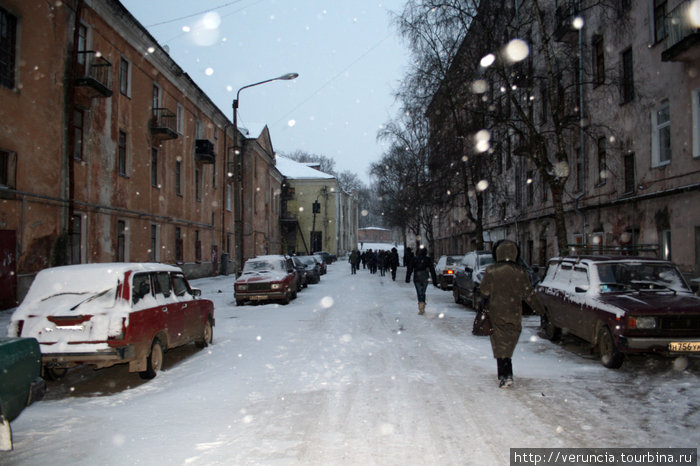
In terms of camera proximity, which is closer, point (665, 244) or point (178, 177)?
point (665, 244)

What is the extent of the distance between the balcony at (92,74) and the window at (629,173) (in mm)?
18481

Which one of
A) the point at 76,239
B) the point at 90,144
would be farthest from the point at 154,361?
the point at 90,144

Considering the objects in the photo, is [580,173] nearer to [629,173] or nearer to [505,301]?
[629,173]

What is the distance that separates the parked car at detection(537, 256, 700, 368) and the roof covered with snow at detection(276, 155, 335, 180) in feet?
211

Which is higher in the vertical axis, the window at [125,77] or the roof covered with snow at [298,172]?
the roof covered with snow at [298,172]

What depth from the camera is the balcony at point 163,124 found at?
2443cm

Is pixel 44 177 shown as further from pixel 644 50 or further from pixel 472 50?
pixel 644 50

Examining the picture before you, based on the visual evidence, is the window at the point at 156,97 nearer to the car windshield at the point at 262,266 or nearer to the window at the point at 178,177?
the window at the point at 178,177

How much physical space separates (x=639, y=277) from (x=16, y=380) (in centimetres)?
874

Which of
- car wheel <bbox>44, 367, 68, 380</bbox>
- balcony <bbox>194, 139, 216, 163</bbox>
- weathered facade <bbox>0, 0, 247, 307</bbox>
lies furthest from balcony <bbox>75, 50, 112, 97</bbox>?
car wheel <bbox>44, 367, 68, 380</bbox>

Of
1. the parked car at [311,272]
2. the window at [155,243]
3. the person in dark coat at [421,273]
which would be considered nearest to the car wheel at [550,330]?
the person in dark coat at [421,273]

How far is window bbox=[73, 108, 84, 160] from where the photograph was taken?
18031mm

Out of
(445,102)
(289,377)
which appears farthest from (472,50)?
(289,377)

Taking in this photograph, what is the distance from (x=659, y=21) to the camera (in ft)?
52.5
